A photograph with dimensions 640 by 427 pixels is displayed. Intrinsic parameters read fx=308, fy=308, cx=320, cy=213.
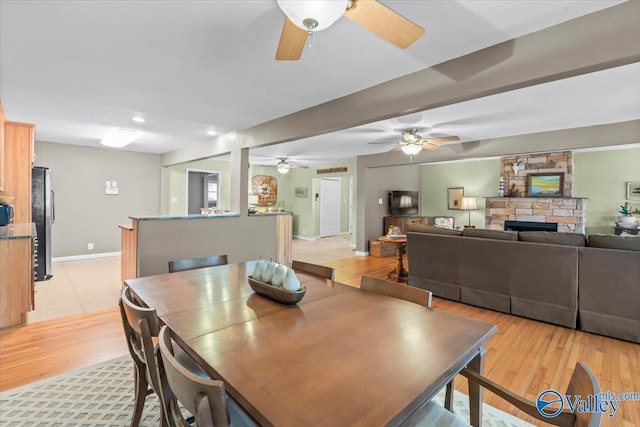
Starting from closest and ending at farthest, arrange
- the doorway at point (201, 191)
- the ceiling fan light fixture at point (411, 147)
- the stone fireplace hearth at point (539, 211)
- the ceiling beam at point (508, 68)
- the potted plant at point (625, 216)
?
the ceiling beam at point (508, 68), the ceiling fan light fixture at point (411, 147), the potted plant at point (625, 216), the stone fireplace hearth at point (539, 211), the doorway at point (201, 191)

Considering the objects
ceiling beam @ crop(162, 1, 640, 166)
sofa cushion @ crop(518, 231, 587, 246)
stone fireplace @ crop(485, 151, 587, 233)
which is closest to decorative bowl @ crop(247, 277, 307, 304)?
ceiling beam @ crop(162, 1, 640, 166)

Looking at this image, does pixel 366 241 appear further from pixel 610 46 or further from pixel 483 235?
pixel 610 46

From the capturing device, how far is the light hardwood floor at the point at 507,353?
2.13m

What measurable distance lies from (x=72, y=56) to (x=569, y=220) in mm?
8054

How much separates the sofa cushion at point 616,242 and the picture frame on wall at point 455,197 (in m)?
4.99

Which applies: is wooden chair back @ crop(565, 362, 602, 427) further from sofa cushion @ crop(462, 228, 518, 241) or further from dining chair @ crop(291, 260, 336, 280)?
sofa cushion @ crop(462, 228, 518, 241)

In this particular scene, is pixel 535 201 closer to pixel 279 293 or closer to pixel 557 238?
pixel 557 238

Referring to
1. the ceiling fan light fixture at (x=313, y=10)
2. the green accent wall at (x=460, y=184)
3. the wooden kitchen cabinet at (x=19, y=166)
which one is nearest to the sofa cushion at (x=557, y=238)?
the ceiling fan light fixture at (x=313, y=10)

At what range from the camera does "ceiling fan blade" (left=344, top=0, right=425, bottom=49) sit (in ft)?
4.64

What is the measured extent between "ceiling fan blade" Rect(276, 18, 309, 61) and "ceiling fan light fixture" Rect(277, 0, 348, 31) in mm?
230

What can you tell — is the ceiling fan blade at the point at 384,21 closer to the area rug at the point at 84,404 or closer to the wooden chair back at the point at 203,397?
the wooden chair back at the point at 203,397

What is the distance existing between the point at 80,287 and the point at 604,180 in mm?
9297

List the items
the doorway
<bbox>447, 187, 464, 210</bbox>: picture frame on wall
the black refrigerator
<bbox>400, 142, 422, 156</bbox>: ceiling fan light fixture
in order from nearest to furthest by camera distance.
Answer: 1. the black refrigerator
2. <bbox>400, 142, 422, 156</bbox>: ceiling fan light fixture
3. <bbox>447, 187, 464, 210</bbox>: picture frame on wall
4. the doorway

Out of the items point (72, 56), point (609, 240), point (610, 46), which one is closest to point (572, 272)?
point (609, 240)
